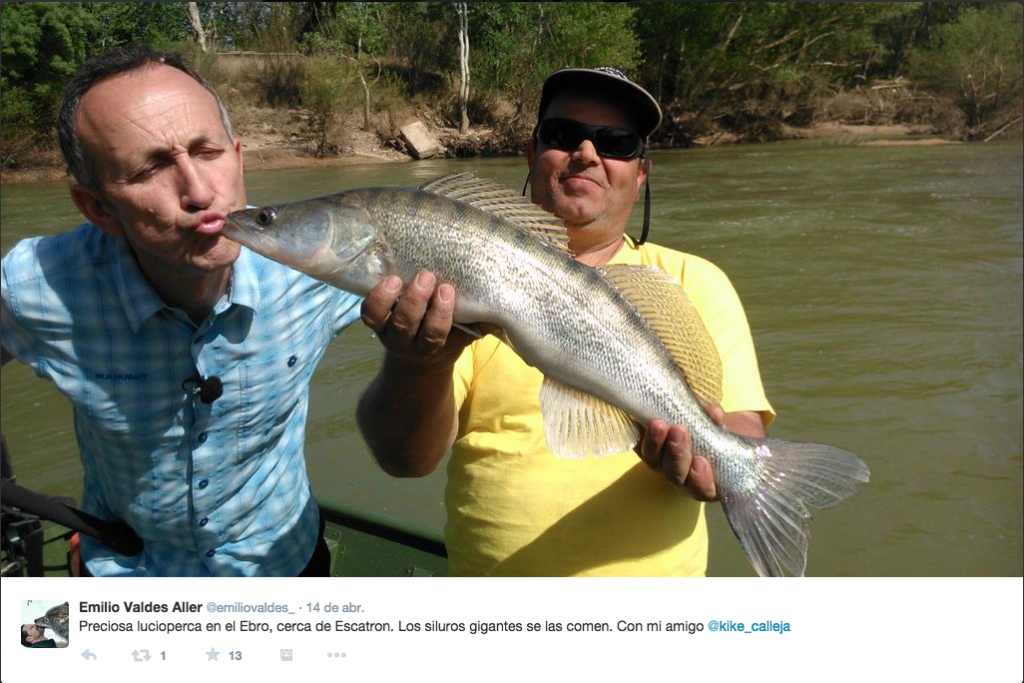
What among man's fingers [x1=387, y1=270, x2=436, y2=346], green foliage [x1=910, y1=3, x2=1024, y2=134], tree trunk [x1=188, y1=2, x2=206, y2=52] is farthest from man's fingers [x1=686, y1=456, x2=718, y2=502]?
green foliage [x1=910, y1=3, x2=1024, y2=134]

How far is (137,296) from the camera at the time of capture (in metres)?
1.87

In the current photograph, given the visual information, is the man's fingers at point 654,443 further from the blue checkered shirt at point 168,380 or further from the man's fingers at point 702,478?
the blue checkered shirt at point 168,380

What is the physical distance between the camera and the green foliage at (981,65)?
2126cm

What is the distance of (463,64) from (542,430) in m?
3.86

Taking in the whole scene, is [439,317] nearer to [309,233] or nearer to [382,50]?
[309,233]

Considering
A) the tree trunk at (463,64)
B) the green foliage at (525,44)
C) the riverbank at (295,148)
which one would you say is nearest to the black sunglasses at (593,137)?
the green foliage at (525,44)

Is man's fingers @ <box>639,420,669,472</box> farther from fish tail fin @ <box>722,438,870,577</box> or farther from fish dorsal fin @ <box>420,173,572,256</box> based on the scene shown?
fish dorsal fin @ <box>420,173,572,256</box>

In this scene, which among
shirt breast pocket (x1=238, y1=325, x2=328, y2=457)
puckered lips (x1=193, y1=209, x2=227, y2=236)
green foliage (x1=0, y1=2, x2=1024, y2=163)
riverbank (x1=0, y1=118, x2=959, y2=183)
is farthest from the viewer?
riverbank (x1=0, y1=118, x2=959, y2=183)

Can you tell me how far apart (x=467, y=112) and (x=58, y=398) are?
4.05 m

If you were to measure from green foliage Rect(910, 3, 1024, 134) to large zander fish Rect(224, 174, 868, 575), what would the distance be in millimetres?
23749

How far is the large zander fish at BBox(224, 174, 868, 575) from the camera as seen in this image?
1.58m

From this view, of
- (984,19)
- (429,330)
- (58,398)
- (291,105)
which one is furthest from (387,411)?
(984,19)

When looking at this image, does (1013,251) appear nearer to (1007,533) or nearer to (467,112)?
(1007,533)
